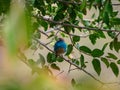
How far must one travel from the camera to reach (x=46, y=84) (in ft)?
0.47

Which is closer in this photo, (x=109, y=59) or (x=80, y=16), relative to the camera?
(x=109, y=59)

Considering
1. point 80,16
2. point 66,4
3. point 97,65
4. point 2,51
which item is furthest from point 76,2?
point 2,51

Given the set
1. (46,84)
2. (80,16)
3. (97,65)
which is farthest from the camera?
(80,16)

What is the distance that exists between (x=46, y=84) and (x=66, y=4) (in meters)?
1.02

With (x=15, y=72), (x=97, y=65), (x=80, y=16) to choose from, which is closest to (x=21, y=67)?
(x=15, y=72)

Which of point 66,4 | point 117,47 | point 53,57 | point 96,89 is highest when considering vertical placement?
point 96,89

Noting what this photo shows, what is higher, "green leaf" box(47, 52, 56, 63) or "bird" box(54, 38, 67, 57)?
"bird" box(54, 38, 67, 57)

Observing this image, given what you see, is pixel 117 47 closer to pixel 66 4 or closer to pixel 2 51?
pixel 66 4

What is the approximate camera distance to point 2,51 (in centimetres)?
17

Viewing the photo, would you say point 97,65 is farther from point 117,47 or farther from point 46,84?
point 46,84

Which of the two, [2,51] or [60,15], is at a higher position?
[2,51]

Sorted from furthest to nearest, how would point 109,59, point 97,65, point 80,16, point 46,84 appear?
point 80,16 → point 109,59 → point 97,65 → point 46,84

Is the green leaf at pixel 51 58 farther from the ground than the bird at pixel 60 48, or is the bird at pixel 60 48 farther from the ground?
the bird at pixel 60 48

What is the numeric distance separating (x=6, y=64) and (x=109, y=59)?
3.30ft
